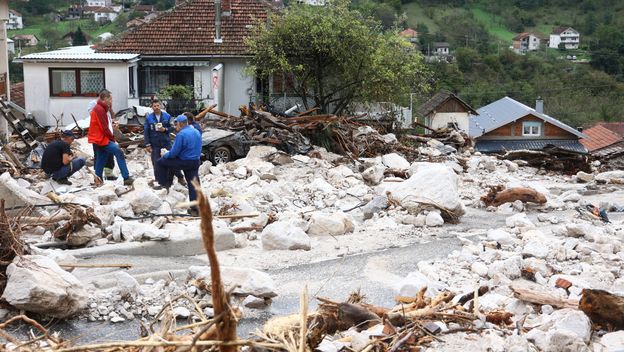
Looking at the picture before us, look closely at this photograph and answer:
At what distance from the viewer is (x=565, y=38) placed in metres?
81.6

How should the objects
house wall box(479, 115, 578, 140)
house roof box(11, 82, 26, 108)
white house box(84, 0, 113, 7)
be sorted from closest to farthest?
house roof box(11, 82, 26, 108) → house wall box(479, 115, 578, 140) → white house box(84, 0, 113, 7)

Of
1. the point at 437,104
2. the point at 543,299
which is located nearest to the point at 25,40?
the point at 437,104

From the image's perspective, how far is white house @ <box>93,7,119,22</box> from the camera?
80.3m

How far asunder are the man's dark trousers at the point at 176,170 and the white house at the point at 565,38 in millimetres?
70591

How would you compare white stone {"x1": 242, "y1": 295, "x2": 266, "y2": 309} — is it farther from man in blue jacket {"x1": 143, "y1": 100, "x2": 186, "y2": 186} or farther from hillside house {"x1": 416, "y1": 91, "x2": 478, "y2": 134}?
hillside house {"x1": 416, "y1": 91, "x2": 478, "y2": 134}

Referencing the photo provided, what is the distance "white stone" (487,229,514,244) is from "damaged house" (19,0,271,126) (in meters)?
16.9

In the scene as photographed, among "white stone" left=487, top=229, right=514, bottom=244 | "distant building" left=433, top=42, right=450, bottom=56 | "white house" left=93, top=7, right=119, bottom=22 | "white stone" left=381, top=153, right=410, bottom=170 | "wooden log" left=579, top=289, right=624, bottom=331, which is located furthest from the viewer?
"white house" left=93, top=7, right=119, bottom=22

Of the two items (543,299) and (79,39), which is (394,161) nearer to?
(543,299)

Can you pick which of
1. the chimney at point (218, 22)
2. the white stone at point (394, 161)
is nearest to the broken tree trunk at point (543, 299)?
the white stone at point (394, 161)

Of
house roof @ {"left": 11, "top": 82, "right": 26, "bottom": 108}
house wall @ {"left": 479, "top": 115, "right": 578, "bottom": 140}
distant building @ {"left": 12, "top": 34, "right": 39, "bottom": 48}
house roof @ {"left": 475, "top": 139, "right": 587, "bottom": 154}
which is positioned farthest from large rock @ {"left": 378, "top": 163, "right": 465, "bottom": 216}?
distant building @ {"left": 12, "top": 34, "right": 39, "bottom": 48}

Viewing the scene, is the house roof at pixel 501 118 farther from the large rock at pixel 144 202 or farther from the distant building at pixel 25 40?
the distant building at pixel 25 40

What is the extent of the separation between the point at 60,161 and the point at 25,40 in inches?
2062

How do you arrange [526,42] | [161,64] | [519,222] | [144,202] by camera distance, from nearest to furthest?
1. [144,202]
2. [519,222]
3. [161,64]
4. [526,42]

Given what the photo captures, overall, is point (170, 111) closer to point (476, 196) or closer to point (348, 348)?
point (476, 196)
